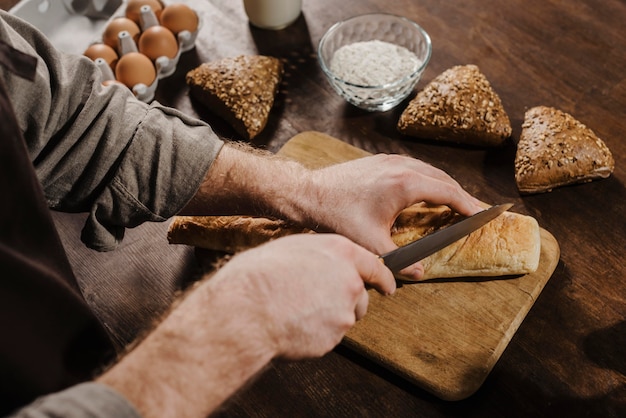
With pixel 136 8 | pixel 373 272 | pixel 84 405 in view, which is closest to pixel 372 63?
pixel 136 8

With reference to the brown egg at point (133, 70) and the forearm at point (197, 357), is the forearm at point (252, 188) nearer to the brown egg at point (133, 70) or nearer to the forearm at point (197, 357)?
the forearm at point (197, 357)

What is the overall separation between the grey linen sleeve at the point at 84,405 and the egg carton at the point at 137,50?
1058 mm

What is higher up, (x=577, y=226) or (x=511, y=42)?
(x=511, y=42)

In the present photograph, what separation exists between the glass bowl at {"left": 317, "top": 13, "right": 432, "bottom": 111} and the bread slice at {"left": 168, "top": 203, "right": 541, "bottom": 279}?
15.4 inches

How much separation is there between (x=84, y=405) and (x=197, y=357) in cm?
16

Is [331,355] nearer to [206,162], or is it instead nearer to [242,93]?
[206,162]

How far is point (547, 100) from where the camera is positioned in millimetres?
1615

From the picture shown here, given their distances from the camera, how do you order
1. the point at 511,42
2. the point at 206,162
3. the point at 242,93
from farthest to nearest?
the point at 511,42 < the point at 242,93 < the point at 206,162

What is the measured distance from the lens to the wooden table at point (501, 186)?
A: 1.19 metres

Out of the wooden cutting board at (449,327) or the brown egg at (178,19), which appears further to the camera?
the brown egg at (178,19)

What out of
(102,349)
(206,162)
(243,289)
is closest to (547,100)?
(206,162)

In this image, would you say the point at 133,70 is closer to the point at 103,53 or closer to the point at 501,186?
the point at 103,53

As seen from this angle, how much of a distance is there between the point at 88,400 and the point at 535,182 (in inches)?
43.1

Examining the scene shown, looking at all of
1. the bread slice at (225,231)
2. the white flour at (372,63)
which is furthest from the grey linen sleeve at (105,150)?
the white flour at (372,63)
